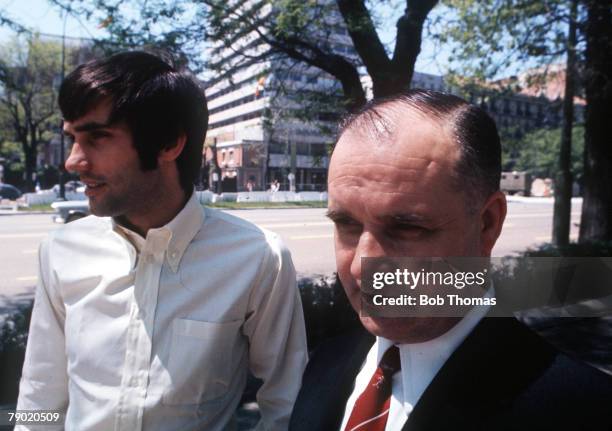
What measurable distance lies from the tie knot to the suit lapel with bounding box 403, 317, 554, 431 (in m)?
0.11

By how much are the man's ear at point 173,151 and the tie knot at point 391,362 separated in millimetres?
1027

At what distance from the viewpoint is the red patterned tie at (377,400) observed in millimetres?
1061

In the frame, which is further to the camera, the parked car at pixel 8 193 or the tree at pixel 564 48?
the parked car at pixel 8 193

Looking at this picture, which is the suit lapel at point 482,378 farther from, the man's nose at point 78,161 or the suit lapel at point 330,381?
the man's nose at point 78,161

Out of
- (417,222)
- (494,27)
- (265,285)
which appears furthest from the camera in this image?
(494,27)

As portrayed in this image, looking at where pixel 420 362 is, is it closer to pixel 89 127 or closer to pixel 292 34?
pixel 89 127

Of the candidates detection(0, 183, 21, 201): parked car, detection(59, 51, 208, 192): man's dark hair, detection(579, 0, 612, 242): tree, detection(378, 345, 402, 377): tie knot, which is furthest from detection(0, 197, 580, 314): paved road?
detection(0, 183, 21, 201): parked car

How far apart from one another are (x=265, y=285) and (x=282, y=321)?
0.14 meters

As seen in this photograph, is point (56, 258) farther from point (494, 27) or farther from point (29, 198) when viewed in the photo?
point (29, 198)

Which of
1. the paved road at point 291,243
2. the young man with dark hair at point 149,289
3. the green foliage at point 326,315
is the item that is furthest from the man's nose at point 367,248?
the paved road at point 291,243

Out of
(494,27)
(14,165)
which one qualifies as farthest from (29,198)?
(494,27)

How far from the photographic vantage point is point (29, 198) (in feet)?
79.0

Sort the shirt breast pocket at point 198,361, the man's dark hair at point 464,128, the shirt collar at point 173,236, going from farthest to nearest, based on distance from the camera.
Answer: the shirt collar at point 173,236 < the shirt breast pocket at point 198,361 < the man's dark hair at point 464,128

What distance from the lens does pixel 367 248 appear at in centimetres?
100
